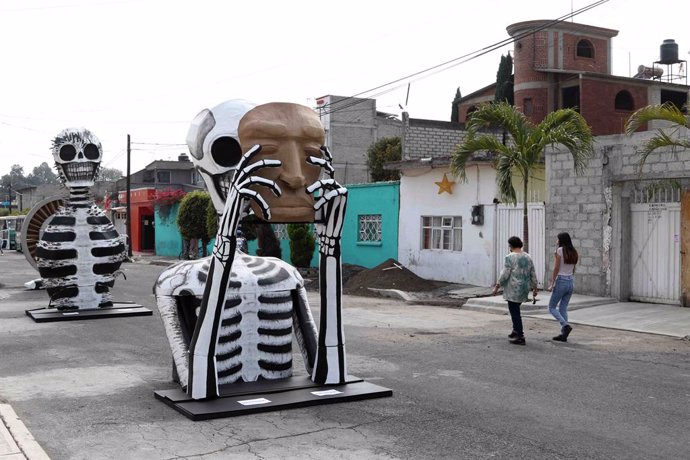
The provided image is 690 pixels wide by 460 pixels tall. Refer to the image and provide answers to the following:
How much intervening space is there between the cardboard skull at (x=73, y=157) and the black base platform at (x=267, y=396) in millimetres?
7632

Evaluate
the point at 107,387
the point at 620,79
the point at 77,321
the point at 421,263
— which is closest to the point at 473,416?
the point at 107,387

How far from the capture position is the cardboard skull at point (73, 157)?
13.9m

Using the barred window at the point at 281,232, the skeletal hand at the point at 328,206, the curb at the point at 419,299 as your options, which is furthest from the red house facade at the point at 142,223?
the skeletal hand at the point at 328,206

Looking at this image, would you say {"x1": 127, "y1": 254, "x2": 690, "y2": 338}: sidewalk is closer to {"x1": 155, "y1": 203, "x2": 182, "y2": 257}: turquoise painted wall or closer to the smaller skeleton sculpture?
the smaller skeleton sculpture

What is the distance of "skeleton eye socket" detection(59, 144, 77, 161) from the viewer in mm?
13969

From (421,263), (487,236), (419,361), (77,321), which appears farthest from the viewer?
(421,263)

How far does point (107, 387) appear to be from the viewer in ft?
26.2

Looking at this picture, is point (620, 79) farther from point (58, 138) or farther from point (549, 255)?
point (58, 138)

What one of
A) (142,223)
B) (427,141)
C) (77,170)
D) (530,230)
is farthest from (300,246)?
(142,223)

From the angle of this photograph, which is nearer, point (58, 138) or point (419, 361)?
point (419, 361)

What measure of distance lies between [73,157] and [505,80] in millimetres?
38994

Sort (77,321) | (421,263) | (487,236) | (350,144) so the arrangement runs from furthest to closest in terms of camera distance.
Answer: (350,144)
(421,263)
(487,236)
(77,321)

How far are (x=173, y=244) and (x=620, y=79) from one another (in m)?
26.2

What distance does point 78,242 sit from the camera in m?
13.6
